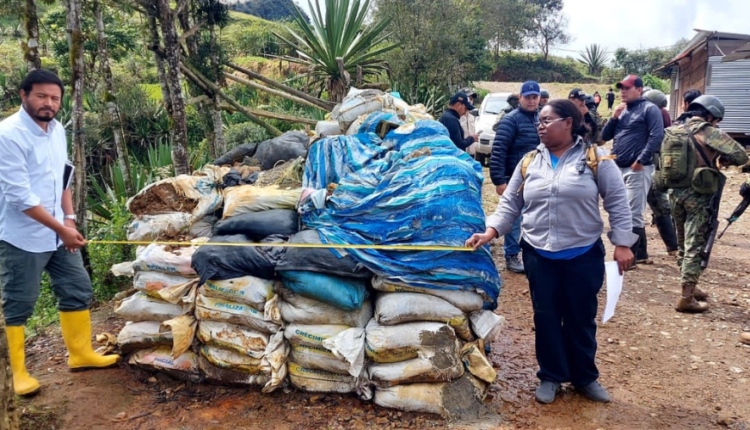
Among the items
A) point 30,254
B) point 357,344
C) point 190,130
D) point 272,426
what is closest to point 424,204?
point 357,344

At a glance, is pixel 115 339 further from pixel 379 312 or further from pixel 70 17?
pixel 70 17

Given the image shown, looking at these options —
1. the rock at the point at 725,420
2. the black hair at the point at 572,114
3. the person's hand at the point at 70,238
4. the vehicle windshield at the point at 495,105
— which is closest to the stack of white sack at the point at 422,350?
the black hair at the point at 572,114

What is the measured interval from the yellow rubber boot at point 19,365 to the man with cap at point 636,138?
4.81 m

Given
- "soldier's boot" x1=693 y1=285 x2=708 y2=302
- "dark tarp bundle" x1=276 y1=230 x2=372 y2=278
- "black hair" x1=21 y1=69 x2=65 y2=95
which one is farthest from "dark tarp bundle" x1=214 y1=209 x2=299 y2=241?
"soldier's boot" x1=693 y1=285 x2=708 y2=302

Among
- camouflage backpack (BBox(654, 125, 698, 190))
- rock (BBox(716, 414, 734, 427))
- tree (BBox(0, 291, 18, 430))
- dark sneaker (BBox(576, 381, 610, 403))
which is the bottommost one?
rock (BBox(716, 414, 734, 427))

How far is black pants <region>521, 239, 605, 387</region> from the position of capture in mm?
2637

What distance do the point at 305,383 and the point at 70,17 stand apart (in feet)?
12.2

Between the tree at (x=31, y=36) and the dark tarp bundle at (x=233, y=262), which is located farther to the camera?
the tree at (x=31, y=36)

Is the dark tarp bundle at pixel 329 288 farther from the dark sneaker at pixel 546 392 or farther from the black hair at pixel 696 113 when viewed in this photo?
the black hair at pixel 696 113

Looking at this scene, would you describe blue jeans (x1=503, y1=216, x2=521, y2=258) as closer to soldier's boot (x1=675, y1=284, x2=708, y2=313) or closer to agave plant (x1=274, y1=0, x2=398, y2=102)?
soldier's boot (x1=675, y1=284, x2=708, y2=313)

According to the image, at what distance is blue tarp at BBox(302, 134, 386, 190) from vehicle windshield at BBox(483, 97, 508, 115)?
27.5 ft

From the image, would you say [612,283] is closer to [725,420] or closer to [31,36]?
[725,420]

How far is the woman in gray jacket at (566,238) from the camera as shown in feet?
8.39

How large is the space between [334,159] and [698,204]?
2.98 metres
